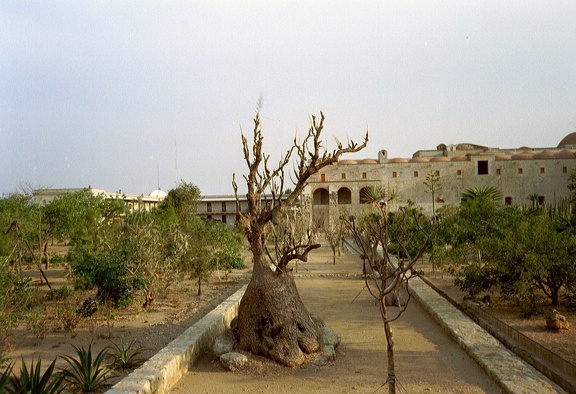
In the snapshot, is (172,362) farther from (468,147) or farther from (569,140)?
(569,140)

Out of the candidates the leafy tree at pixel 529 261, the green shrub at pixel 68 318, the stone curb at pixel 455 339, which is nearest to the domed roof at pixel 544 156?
the leafy tree at pixel 529 261

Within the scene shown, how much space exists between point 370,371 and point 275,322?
1.43m

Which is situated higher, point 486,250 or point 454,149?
point 454,149

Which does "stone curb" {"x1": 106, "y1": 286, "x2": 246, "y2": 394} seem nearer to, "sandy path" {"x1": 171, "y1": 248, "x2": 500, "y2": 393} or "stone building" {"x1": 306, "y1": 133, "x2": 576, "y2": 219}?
"sandy path" {"x1": 171, "y1": 248, "x2": 500, "y2": 393}

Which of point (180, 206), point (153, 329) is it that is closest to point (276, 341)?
point (153, 329)

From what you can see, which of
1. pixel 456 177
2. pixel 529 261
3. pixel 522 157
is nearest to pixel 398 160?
pixel 456 177

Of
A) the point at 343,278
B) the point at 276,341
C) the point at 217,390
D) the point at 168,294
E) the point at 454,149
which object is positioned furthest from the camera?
the point at 454,149

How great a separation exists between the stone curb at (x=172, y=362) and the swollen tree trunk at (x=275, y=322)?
0.72 metres

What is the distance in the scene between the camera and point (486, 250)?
33.8ft

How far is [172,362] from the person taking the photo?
6.12 metres

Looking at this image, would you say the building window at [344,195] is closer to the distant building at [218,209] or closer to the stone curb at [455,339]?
the distant building at [218,209]

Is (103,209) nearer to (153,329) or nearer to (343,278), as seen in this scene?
(343,278)

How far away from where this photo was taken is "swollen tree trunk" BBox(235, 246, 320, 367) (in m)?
6.57

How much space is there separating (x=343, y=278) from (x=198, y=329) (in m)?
9.54
